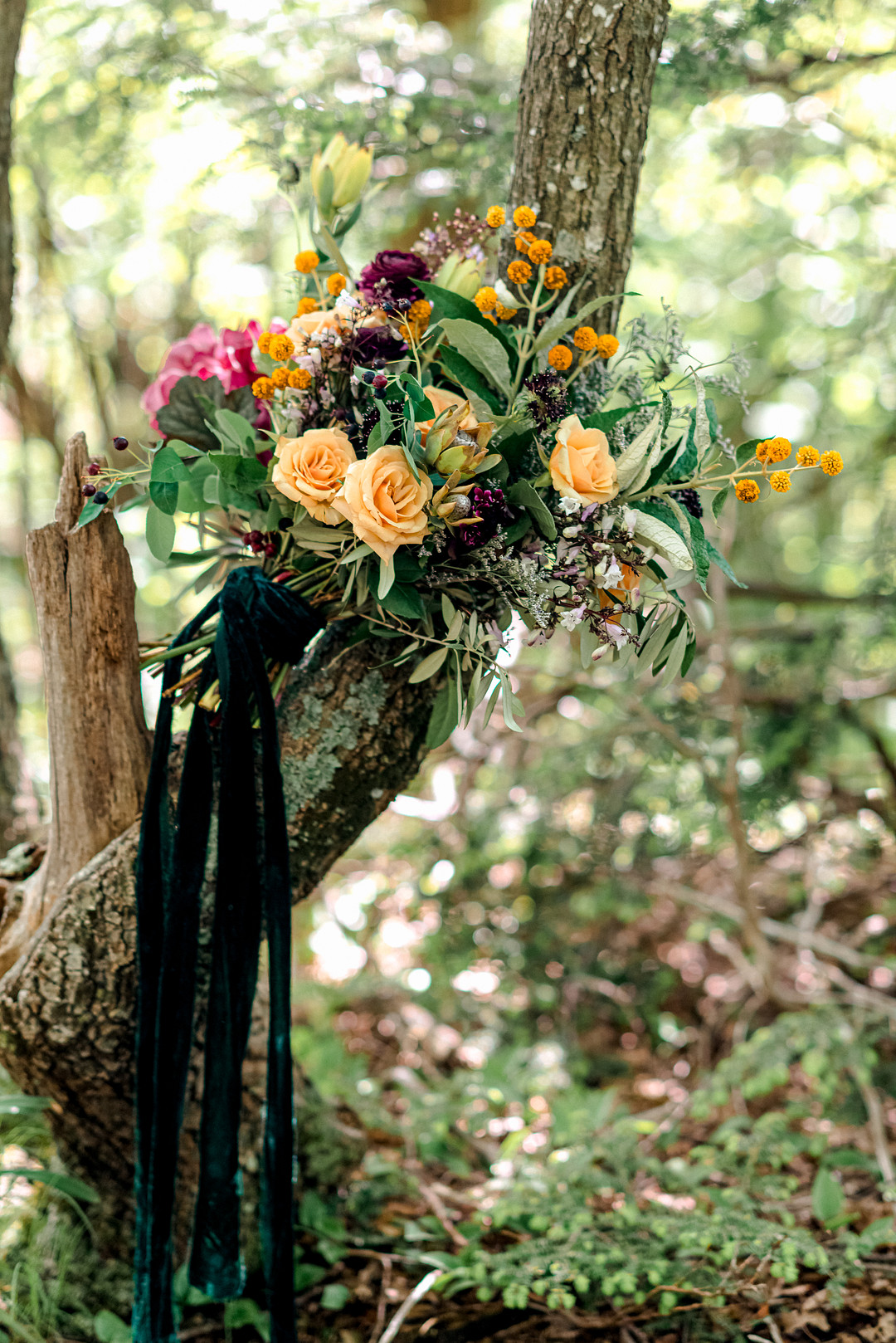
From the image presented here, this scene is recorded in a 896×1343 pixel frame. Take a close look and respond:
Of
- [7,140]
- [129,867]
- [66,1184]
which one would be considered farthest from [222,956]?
[7,140]

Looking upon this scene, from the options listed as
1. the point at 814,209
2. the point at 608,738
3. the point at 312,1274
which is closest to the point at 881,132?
the point at 814,209

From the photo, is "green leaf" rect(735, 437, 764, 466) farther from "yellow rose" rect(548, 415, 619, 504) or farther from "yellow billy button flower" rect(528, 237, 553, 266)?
"yellow billy button flower" rect(528, 237, 553, 266)

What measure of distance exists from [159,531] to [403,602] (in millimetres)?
410

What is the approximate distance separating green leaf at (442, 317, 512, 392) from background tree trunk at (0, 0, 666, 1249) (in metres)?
0.34

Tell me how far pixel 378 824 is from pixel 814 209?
375 centimetres

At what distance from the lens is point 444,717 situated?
138 cm

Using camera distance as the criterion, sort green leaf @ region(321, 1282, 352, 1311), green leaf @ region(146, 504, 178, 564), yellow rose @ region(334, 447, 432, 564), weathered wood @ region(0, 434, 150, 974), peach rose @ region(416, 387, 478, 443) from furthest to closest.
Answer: green leaf @ region(321, 1282, 352, 1311) < weathered wood @ region(0, 434, 150, 974) < green leaf @ region(146, 504, 178, 564) < peach rose @ region(416, 387, 478, 443) < yellow rose @ region(334, 447, 432, 564)

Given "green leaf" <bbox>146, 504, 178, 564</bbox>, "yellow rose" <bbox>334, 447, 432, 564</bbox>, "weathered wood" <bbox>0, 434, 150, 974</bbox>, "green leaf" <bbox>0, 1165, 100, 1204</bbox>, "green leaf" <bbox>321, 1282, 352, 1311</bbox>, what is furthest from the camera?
"green leaf" <bbox>321, 1282, 352, 1311</bbox>

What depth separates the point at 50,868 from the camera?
158 cm

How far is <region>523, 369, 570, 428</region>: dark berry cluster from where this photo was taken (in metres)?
1.27

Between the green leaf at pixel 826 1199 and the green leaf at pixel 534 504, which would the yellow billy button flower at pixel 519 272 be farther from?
the green leaf at pixel 826 1199

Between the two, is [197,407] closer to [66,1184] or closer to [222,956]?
[222,956]

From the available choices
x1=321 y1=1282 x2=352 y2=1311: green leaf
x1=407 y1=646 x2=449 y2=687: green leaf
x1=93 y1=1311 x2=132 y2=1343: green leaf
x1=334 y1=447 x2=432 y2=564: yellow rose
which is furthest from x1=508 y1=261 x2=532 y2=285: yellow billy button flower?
x1=93 y1=1311 x2=132 y2=1343: green leaf

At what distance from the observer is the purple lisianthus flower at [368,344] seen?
1318mm
